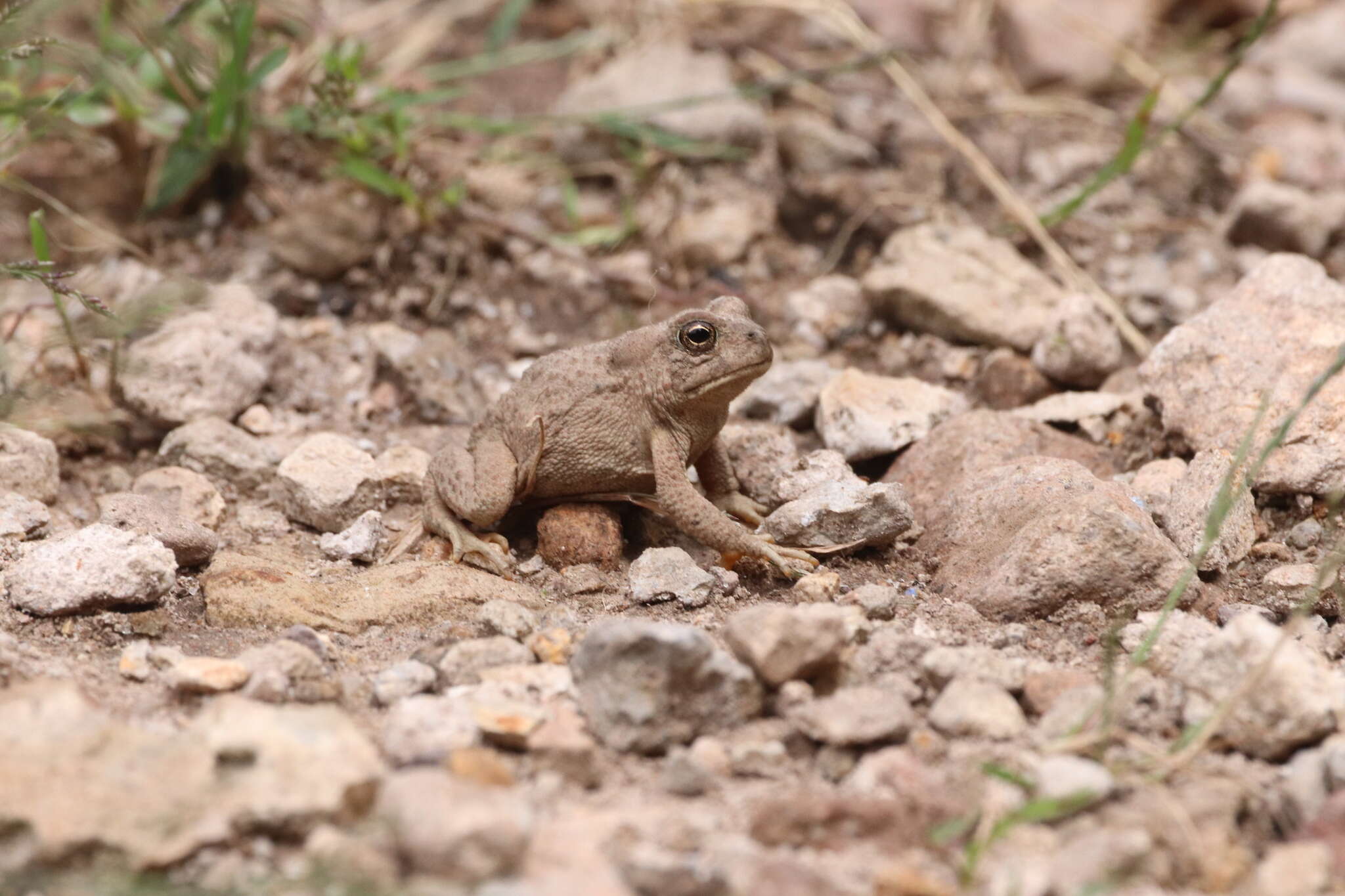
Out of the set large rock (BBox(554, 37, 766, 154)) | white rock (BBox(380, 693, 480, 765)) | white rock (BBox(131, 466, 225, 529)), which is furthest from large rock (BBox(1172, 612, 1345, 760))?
large rock (BBox(554, 37, 766, 154))

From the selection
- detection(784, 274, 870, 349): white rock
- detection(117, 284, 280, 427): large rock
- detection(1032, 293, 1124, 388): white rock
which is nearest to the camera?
detection(117, 284, 280, 427): large rock

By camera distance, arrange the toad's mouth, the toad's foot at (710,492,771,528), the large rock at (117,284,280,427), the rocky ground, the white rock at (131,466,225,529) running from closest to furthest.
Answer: the rocky ground → the toad's mouth → the white rock at (131,466,225,529) → the toad's foot at (710,492,771,528) → the large rock at (117,284,280,427)

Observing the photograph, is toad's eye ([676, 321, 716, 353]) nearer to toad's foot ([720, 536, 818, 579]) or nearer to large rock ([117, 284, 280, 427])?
toad's foot ([720, 536, 818, 579])

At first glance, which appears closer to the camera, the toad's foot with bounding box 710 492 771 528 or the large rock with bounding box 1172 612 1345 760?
the large rock with bounding box 1172 612 1345 760

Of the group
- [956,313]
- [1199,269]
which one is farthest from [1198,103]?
[956,313]

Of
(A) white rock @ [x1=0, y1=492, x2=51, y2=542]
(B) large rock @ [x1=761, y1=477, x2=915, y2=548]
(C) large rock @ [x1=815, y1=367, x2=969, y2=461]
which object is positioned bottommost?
(A) white rock @ [x1=0, y1=492, x2=51, y2=542]

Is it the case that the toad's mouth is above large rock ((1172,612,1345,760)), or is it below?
above

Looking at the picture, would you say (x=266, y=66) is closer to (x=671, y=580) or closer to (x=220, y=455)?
(x=220, y=455)
